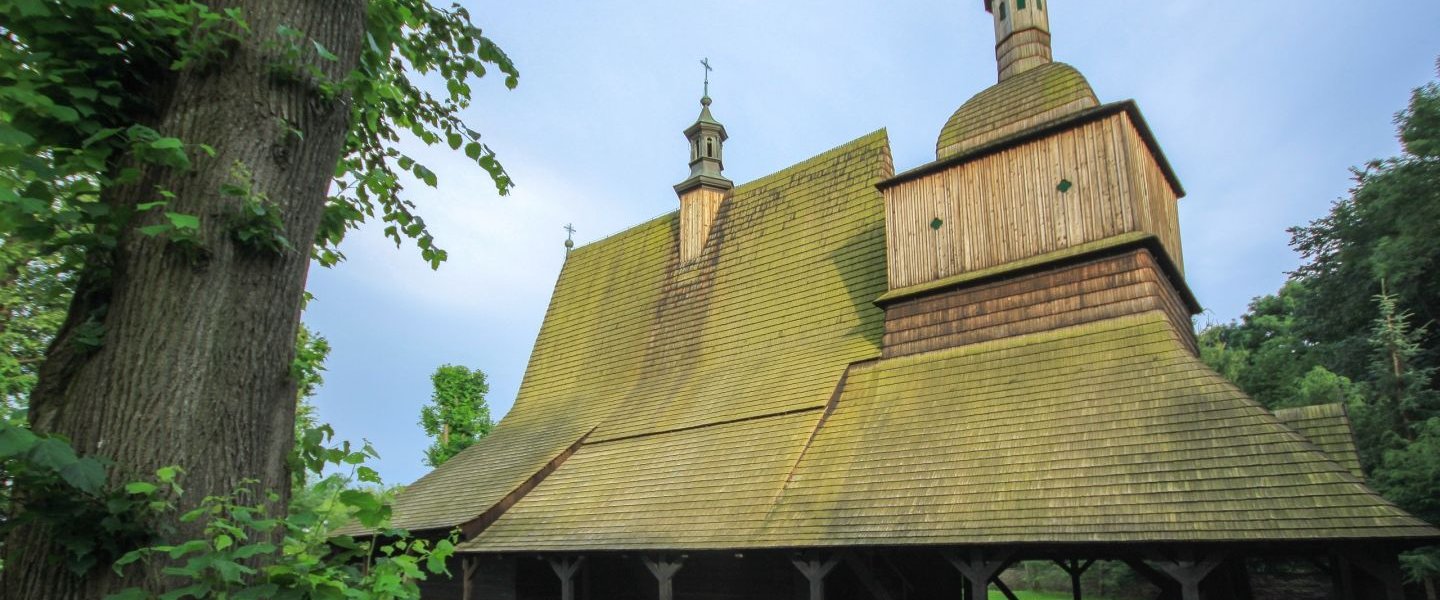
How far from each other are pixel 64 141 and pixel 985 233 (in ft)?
33.9

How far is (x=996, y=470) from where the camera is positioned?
9008 millimetres

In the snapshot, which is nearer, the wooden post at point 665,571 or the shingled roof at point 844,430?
the shingled roof at point 844,430

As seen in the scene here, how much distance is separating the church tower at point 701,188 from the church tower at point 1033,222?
206 inches

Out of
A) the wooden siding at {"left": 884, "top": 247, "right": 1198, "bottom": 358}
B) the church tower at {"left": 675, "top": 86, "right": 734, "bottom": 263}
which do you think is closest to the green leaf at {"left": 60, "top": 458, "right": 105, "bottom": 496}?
the wooden siding at {"left": 884, "top": 247, "right": 1198, "bottom": 358}

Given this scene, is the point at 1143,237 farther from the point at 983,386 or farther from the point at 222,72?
the point at 222,72

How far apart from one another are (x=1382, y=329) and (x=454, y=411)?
2626 cm

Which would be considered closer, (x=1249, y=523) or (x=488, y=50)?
(x=488, y=50)

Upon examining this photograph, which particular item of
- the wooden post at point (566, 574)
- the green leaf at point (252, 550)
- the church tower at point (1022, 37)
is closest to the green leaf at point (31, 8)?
the green leaf at point (252, 550)

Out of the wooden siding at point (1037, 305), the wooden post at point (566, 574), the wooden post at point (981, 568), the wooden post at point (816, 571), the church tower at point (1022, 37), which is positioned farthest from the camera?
the church tower at point (1022, 37)

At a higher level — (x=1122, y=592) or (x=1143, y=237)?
(x=1143, y=237)

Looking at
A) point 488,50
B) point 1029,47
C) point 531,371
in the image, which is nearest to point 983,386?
point 1029,47

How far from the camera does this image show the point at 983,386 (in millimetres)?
10430

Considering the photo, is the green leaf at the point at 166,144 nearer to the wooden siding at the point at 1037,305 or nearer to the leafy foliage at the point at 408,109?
the leafy foliage at the point at 408,109

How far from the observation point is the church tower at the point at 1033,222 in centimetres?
1037
